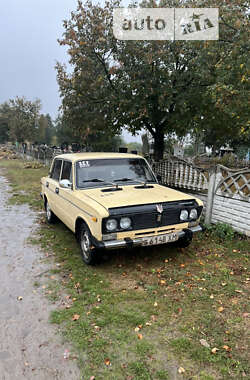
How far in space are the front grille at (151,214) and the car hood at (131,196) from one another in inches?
2.9

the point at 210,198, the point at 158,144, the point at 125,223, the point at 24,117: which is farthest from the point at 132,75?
the point at 24,117

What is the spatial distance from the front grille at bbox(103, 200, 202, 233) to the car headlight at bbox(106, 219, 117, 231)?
0.07 m

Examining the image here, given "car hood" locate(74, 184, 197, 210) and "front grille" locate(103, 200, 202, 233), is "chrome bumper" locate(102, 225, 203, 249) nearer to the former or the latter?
"front grille" locate(103, 200, 202, 233)

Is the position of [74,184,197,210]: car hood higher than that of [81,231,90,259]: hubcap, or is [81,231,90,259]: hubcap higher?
[74,184,197,210]: car hood

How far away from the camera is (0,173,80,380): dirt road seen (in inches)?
97.3

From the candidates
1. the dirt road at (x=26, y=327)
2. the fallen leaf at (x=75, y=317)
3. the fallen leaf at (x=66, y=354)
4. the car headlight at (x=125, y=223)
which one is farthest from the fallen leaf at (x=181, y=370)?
→ the car headlight at (x=125, y=223)

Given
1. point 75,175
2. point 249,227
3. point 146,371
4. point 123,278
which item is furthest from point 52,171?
point 146,371

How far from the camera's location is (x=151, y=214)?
4.11m

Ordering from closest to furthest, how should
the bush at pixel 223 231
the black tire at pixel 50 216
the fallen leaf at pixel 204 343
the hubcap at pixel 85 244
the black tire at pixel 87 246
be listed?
the fallen leaf at pixel 204 343 < the black tire at pixel 87 246 < the hubcap at pixel 85 244 < the bush at pixel 223 231 < the black tire at pixel 50 216

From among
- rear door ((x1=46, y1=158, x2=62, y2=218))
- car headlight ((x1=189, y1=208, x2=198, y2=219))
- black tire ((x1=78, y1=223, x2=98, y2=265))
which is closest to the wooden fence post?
car headlight ((x1=189, y1=208, x2=198, y2=219))

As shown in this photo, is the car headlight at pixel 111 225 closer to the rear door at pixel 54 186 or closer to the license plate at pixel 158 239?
the license plate at pixel 158 239

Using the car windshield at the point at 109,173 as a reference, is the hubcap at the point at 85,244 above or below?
below

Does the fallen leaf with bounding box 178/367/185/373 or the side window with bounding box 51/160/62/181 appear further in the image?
the side window with bounding box 51/160/62/181

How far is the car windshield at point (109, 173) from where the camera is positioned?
4.98 metres
